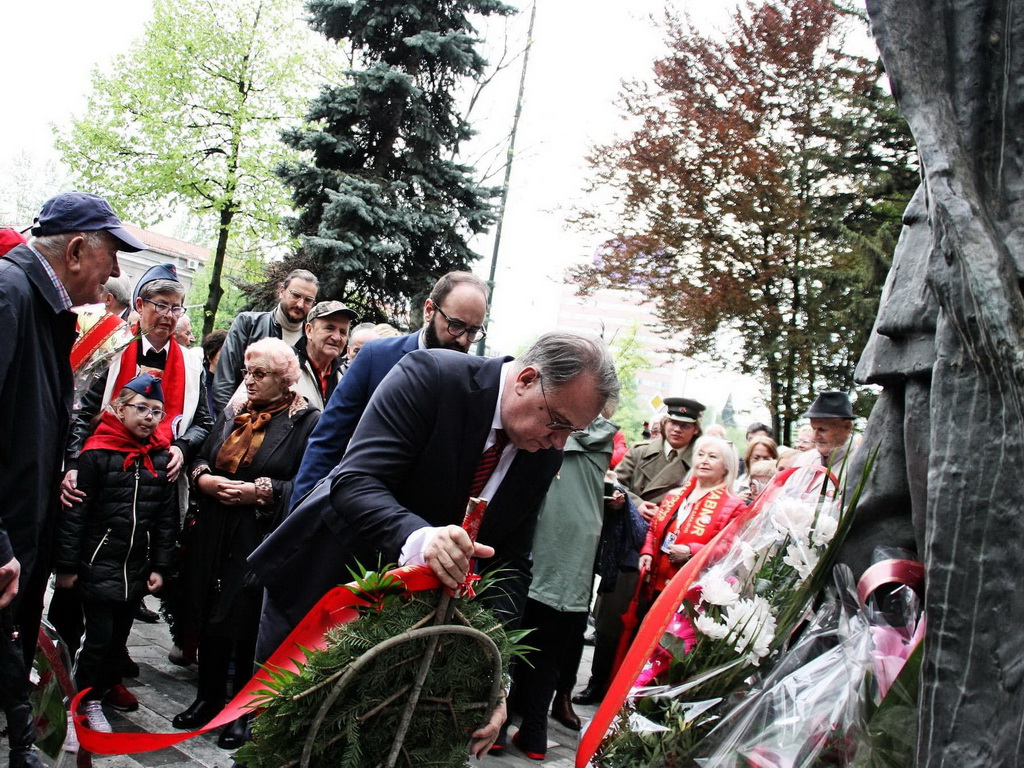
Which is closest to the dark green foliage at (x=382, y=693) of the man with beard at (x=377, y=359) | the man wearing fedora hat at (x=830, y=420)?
the man with beard at (x=377, y=359)

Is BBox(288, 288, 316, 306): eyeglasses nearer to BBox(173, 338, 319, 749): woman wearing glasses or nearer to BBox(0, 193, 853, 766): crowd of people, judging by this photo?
BBox(0, 193, 853, 766): crowd of people

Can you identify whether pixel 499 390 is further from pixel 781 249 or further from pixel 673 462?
pixel 781 249

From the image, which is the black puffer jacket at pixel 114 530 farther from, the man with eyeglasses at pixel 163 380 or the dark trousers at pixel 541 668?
the dark trousers at pixel 541 668

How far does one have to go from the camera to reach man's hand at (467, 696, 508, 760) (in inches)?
84.4

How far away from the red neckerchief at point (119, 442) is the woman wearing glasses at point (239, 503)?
23 cm

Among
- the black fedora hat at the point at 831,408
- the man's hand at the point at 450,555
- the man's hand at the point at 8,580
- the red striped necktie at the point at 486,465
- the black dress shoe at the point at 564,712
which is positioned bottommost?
the black dress shoe at the point at 564,712

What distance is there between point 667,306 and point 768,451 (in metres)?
5.39

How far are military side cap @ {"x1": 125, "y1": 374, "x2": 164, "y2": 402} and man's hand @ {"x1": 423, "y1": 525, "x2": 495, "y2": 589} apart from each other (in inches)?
113

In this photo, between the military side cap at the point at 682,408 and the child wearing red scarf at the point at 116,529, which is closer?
the child wearing red scarf at the point at 116,529

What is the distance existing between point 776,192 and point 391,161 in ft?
19.1

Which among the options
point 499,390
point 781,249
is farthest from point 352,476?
point 781,249

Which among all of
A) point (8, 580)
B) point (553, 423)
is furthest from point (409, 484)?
point (8, 580)

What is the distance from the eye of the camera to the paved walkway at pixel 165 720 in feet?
12.2

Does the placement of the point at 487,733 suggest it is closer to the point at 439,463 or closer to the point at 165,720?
the point at 439,463
